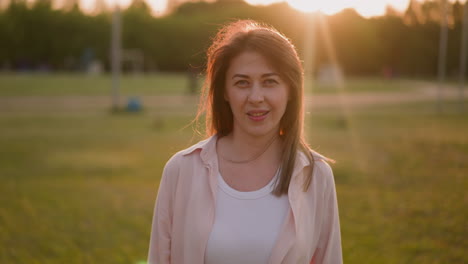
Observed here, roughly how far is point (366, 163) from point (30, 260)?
7272 millimetres

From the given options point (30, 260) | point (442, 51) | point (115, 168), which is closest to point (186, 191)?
point (30, 260)

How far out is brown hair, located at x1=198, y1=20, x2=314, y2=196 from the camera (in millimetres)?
2344

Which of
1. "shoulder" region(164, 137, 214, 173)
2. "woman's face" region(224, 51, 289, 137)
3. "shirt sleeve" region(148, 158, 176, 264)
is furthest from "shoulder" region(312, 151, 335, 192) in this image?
"shirt sleeve" region(148, 158, 176, 264)

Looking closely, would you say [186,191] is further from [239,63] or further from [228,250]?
[239,63]

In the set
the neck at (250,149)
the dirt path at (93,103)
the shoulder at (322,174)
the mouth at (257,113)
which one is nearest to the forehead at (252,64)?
the mouth at (257,113)

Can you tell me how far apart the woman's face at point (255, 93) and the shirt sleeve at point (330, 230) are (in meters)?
0.37

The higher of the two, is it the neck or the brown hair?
the brown hair

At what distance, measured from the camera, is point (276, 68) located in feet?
7.73

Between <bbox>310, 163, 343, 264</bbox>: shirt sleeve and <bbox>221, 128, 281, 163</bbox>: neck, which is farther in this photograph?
<bbox>221, 128, 281, 163</bbox>: neck

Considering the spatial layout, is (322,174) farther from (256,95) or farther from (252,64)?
(252,64)

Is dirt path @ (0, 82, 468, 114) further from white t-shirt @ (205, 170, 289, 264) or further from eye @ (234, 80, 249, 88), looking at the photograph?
Result: white t-shirt @ (205, 170, 289, 264)

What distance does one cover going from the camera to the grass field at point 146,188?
18.8ft

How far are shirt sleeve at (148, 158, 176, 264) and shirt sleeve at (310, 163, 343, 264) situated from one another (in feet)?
2.43

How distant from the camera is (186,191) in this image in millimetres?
2379
